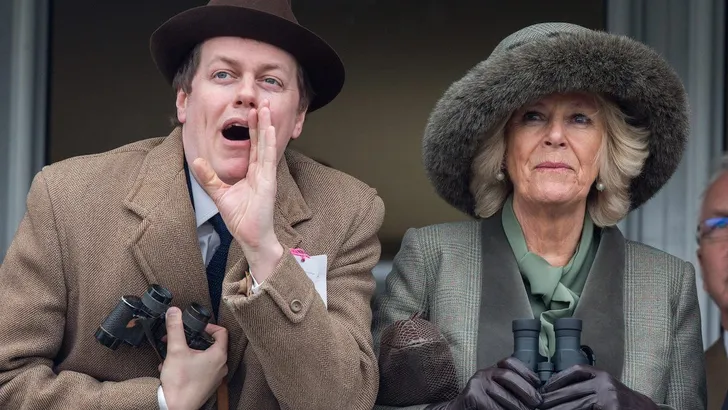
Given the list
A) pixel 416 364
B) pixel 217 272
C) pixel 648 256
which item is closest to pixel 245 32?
pixel 217 272

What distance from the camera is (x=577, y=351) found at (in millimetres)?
3051

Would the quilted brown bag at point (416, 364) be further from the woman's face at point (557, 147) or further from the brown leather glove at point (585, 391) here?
the woman's face at point (557, 147)

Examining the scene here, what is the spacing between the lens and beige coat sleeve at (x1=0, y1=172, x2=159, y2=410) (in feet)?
9.85

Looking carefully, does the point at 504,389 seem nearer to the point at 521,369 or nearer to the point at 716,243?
the point at 521,369

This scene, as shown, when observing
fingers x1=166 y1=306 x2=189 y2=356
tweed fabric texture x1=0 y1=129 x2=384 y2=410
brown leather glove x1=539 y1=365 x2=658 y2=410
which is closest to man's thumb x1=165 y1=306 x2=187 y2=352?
fingers x1=166 y1=306 x2=189 y2=356

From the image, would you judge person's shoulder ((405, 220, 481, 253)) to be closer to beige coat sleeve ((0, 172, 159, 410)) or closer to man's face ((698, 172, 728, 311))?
man's face ((698, 172, 728, 311))

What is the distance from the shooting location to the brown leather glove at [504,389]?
294 cm

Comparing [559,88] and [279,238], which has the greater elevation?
[559,88]

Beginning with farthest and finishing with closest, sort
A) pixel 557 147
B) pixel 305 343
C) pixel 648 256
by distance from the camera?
pixel 648 256 < pixel 557 147 < pixel 305 343

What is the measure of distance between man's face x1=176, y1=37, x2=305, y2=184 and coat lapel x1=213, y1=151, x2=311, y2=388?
0.35 ft

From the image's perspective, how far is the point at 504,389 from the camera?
117 inches

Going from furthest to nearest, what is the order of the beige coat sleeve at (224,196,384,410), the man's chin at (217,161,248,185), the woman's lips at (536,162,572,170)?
the woman's lips at (536,162,572,170) < the man's chin at (217,161,248,185) < the beige coat sleeve at (224,196,384,410)

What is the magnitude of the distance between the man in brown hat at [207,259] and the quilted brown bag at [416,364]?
6 cm

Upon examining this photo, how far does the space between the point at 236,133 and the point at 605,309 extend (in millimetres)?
1048
